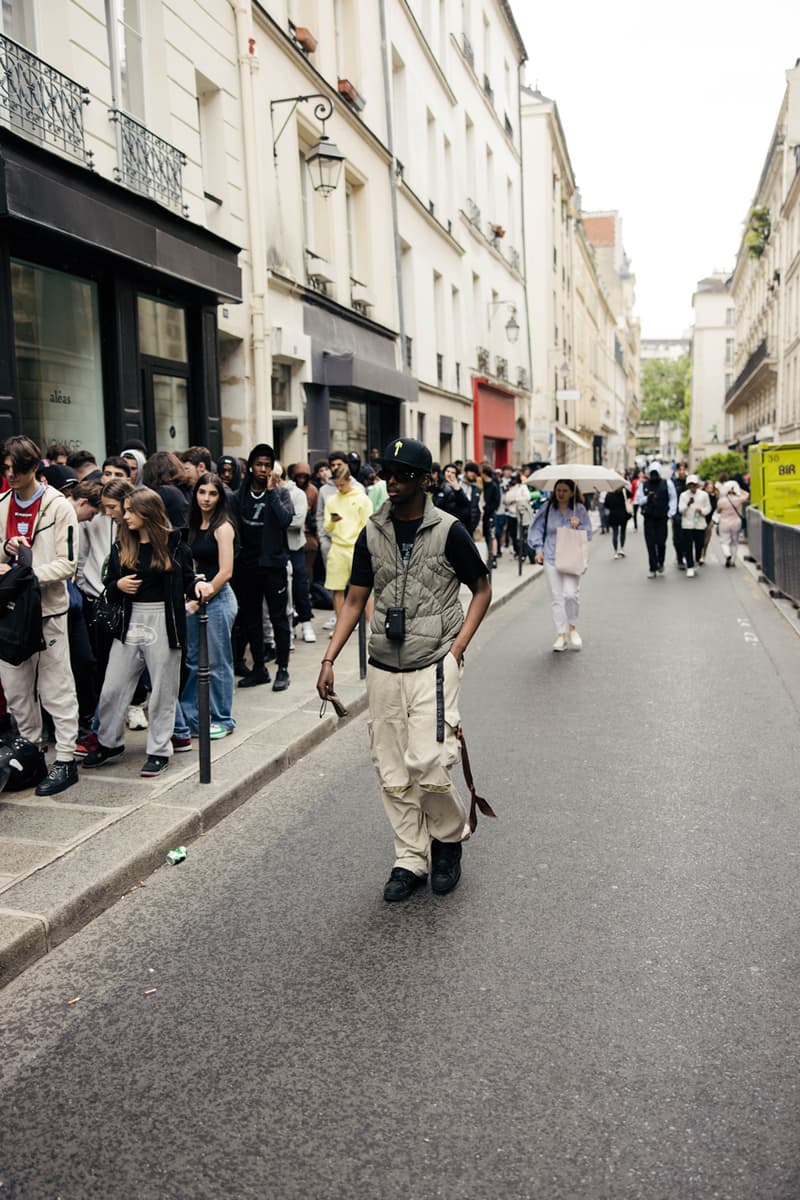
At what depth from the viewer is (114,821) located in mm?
5027

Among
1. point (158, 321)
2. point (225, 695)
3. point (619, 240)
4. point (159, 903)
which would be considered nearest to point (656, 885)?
point (159, 903)

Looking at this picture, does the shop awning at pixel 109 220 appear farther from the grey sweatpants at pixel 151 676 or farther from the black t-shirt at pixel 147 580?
the grey sweatpants at pixel 151 676

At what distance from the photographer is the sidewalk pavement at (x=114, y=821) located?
4047mm

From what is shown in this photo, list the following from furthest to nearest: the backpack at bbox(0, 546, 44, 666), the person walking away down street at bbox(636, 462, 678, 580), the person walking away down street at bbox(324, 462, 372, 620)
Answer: the person walking away down street at bbox(636, 462, 678, 580)
the person walking away down street at bbox(324, 462, 372, 620)
the backpack at bbox(0, 546, 44, 666)

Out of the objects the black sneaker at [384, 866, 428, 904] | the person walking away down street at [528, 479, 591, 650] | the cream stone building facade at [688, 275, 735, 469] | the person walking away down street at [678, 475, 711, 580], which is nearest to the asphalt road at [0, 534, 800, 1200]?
the black sneaker at [384, 866, 428, 904]

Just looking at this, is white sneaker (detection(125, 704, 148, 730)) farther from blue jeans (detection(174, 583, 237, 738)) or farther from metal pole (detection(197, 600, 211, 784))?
metal pole (detection(197, 600, 211, 784))

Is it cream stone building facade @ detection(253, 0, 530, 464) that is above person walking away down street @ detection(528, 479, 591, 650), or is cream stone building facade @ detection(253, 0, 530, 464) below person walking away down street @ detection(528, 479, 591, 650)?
above

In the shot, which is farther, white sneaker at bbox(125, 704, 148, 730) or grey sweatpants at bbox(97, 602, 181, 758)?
Result: white sneaker at bbox(125, 704, 148, 730)

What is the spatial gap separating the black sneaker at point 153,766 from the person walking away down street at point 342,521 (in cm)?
379

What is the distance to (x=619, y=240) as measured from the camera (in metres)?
94.9

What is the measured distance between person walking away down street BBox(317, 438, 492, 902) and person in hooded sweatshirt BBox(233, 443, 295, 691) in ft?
12.3

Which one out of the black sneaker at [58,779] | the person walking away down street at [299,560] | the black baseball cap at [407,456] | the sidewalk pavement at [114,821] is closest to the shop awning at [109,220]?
the person walking away down street at [299,560]

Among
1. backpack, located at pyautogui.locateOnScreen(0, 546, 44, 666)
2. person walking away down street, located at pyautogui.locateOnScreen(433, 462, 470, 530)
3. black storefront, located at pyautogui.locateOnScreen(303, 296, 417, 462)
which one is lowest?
backpack, located at pyautogui.locateOnScreen(0, 546, 44, 666)

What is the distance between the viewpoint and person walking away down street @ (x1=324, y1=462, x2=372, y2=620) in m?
9.52
